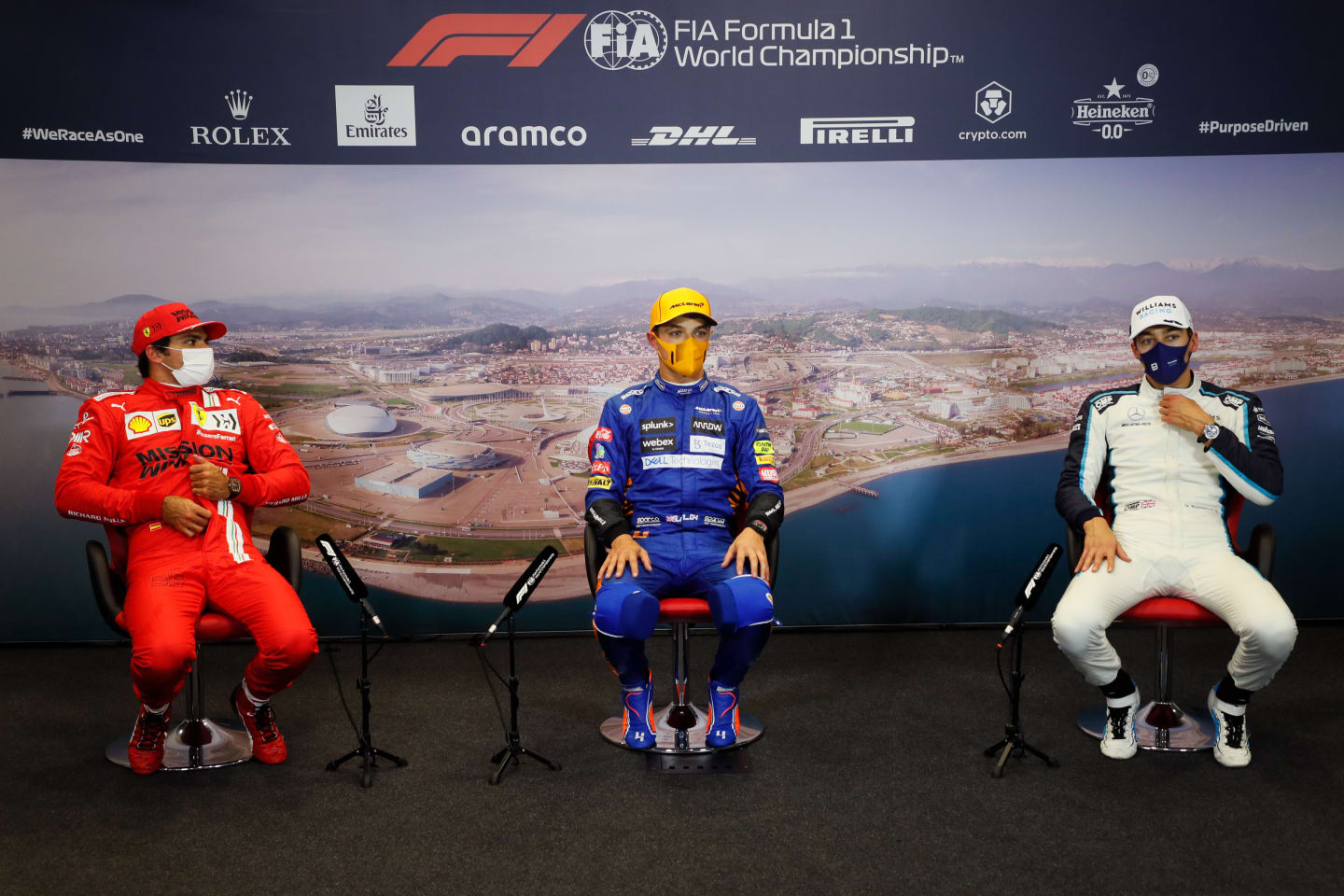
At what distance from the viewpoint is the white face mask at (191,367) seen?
9.91ft

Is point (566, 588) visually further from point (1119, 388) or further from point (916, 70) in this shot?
point (916, 70)

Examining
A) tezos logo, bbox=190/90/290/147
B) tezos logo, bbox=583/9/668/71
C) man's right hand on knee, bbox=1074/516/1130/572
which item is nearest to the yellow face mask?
man's right hand on knee, bbox=1074/516/1130/572

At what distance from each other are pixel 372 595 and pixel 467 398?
38.1 inches

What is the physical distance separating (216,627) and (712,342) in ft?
7.75

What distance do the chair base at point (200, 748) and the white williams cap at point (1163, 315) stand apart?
3.09m

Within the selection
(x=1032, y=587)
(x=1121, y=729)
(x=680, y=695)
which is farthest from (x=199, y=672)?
(x=1121, y=729)

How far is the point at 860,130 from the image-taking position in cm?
420

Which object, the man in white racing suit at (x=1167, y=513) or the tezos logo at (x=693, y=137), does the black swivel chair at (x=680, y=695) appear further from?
the tezos logo at (x=693, y=137)

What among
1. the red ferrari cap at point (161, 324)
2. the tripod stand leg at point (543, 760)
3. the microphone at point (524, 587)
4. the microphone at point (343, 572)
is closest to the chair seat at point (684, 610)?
the microphone at point (524, 587)

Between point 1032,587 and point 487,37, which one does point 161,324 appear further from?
point 1032,587

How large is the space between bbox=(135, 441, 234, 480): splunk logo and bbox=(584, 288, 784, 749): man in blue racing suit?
1188 mm

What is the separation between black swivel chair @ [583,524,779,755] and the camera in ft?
9.48

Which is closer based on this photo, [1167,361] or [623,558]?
[623,558]

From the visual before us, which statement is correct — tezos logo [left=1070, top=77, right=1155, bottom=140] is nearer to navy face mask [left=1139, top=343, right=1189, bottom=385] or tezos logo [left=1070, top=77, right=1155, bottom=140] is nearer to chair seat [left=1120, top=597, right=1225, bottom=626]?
navy face mask [left=1139, top=343, right=1189, bottom=385]
